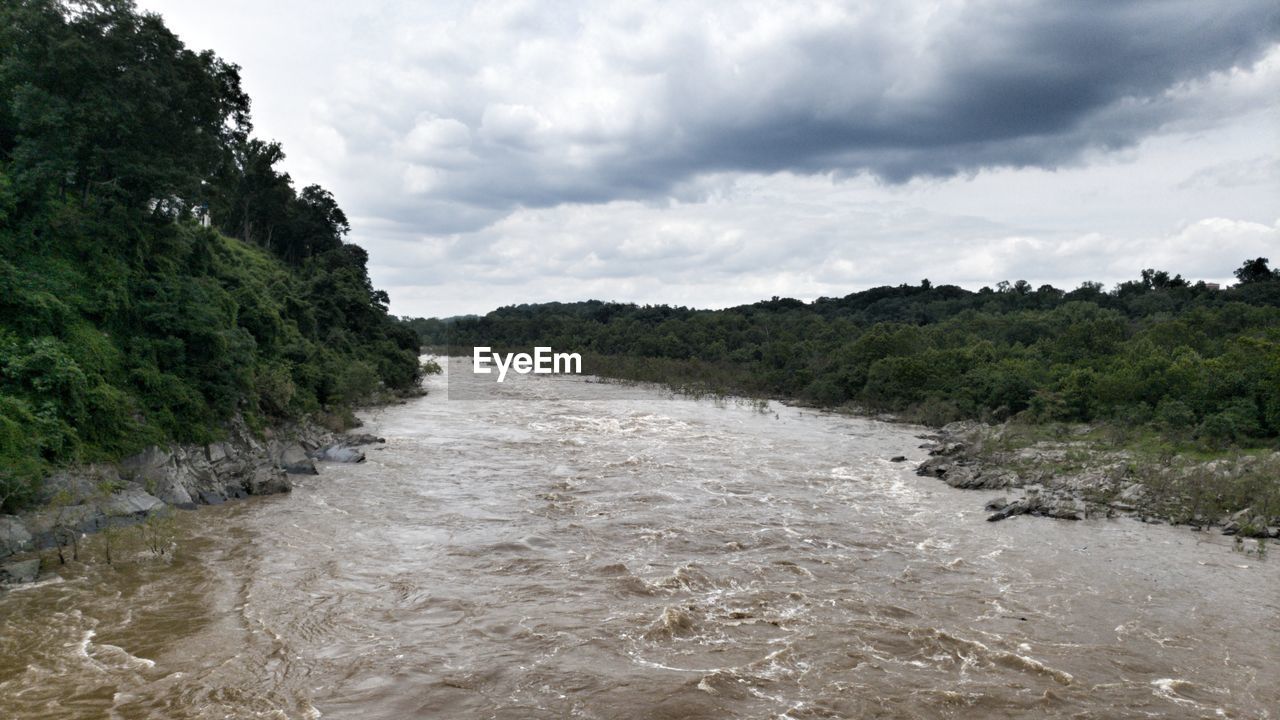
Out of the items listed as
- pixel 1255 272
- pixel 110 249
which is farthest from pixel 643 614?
pixel 1255 272

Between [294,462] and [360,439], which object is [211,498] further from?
[360,439]

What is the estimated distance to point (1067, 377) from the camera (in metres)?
34.4

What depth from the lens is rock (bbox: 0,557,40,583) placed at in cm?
1182

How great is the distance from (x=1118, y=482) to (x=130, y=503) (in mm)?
26257

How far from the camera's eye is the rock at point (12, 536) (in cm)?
1262

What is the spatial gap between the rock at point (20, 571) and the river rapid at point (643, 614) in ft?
1.30

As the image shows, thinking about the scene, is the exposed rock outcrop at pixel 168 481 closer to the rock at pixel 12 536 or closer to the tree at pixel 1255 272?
the rock at pixel 12 536

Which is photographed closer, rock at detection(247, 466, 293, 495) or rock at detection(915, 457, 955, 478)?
rock at detection(247, 466, 293, 495)

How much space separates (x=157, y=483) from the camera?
17484mm

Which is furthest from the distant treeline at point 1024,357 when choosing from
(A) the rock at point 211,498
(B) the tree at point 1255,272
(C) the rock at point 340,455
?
(A) the rock at point 211,498

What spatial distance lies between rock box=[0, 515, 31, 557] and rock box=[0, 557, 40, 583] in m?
0.58

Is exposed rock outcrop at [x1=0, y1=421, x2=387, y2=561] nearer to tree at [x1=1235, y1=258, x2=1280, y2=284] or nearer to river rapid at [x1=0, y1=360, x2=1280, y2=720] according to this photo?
river rapid at [x1=0, y1=360, x2=1280, y2=720]

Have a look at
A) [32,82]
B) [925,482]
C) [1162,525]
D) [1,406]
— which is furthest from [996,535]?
[32,82]

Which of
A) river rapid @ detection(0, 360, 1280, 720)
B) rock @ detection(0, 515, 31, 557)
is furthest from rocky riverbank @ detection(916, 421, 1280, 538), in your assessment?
rock @ detection(0, 515, 31, 557)
